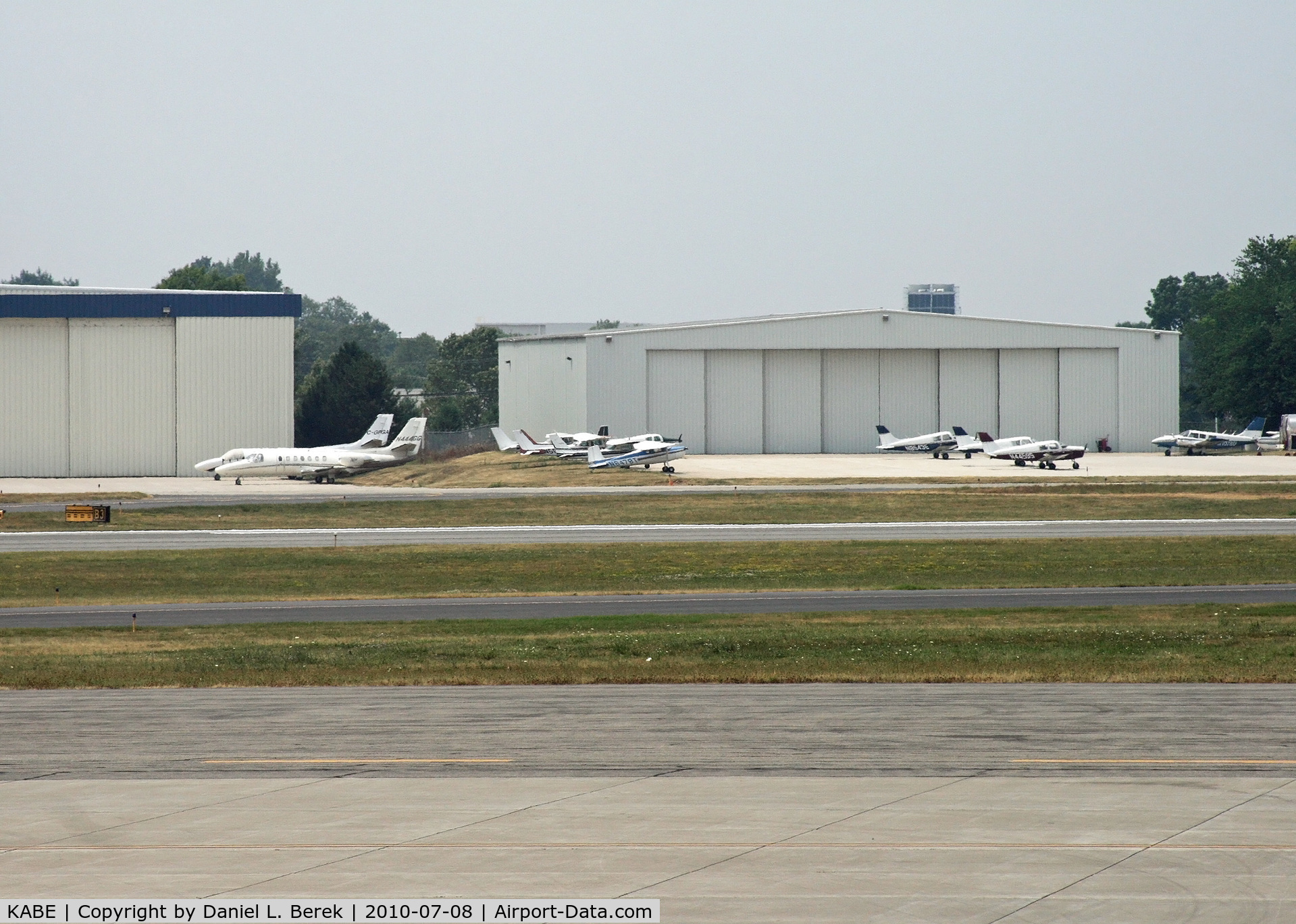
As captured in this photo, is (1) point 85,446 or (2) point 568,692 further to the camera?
(1) point 85,446

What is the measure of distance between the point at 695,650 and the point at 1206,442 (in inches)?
3339

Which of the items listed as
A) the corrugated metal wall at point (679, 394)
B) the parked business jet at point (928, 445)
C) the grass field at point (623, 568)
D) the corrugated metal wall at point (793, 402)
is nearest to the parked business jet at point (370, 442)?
the corrugated metal wall at point (679, 394)

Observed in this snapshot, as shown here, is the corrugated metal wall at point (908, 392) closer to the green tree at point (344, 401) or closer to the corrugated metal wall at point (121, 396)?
the green tree at point (344, 401)

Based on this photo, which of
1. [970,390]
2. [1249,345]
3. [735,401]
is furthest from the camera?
[1249,345]

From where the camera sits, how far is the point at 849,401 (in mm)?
103438

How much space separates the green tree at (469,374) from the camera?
154050 mm

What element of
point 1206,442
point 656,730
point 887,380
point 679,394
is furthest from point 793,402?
point 656,730

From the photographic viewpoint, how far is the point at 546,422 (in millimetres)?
109875

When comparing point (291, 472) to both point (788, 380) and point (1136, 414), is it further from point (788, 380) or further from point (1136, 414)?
point (1136, 414)

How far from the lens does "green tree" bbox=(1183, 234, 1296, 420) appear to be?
5005 inches

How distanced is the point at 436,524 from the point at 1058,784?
48.0 m

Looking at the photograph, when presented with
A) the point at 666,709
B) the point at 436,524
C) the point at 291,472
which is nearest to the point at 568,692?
the point at 666,709

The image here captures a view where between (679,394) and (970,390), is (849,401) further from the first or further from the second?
(679,394)

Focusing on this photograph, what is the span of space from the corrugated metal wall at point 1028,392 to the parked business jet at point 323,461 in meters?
44.8
